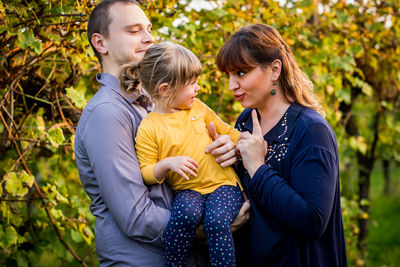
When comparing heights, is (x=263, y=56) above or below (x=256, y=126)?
above

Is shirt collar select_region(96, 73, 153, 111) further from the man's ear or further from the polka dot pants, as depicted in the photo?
the polka dot pants

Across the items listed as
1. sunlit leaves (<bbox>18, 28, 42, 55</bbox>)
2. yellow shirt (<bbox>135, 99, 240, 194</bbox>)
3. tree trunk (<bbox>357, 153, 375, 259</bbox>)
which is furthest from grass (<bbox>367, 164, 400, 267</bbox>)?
sunlit leaves (<bbox>18, 28, 42, 55</bbox>)

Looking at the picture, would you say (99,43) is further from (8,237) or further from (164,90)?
(8,237)

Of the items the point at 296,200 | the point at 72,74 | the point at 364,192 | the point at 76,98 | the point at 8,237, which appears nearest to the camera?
the point at 296,200

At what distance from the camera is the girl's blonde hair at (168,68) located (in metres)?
1.99

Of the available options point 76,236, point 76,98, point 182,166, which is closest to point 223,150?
point 182,166

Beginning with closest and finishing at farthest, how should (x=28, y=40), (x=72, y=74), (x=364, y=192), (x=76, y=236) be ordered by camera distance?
1. (x=28, y=40)
2. (x=76, y=236)
3. (x=72, y=74)
4. (x=364, y=192)

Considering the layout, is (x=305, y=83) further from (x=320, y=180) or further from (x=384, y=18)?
(x=384, y=18)

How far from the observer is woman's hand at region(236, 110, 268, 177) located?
196 cm

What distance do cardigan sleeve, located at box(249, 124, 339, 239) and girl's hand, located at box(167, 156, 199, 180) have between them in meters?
0.33

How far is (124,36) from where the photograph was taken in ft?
7.30

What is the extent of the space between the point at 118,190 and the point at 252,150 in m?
0.65

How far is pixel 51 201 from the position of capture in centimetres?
270

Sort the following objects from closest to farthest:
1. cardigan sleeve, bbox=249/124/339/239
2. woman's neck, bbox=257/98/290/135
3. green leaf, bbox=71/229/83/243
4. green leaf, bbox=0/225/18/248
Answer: cardigan sleeve, bbox=249/124/339/239 < woman's neck, bbox=257/98/290/135 < green leaf, bbox=0/225/18/248 < green leaf, bbox=71/229/83/243
